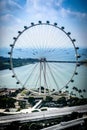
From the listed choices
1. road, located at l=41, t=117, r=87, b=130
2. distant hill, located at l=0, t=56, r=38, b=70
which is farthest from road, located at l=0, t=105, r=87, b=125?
distant hill, located at l=0, t=56, r=38, b=70

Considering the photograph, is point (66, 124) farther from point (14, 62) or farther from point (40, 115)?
point (14, 62)

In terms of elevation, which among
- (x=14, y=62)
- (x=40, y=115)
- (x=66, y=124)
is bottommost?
(x=66, y=124)

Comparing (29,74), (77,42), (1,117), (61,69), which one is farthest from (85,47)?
(1,117)

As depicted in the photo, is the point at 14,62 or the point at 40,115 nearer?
the point at 14,62

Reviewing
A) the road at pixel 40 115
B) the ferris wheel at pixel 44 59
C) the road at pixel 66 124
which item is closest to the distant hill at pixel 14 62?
the ferris wheel at pixel 44 59

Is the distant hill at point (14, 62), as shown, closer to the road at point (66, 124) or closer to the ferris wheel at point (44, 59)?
the ferris wheel at point (44, 59)

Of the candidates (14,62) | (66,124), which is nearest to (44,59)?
(14,62)

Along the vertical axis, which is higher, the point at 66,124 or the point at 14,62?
the point at 14,62
